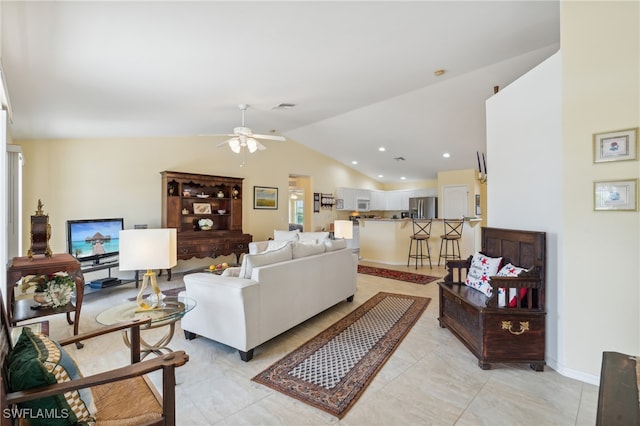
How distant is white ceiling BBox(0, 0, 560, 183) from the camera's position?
6.71ft

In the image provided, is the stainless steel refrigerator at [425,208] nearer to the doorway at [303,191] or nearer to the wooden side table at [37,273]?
the doorway at [303,191]

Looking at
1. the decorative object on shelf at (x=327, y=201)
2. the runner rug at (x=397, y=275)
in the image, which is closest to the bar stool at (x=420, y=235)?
the runner rug at (x=397, y=275)

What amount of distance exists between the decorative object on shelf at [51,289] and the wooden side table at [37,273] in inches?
2.7

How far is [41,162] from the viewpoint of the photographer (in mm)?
4551

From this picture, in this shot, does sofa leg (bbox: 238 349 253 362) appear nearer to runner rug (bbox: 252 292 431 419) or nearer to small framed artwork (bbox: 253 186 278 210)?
runner rug (bbox: 252 292 431 419)

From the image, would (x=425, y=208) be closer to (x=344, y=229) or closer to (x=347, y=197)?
(x=347, y=197)

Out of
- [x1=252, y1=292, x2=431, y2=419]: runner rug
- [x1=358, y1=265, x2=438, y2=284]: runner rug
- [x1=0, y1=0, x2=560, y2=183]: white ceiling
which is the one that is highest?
[x1=0, y1=0, x2=560, y2=183]: white ceiling

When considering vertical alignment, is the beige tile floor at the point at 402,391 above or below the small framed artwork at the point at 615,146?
below

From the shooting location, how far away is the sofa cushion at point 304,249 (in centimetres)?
327

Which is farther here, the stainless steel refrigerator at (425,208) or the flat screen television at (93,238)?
the stainless steel refrigerator at (425,208)

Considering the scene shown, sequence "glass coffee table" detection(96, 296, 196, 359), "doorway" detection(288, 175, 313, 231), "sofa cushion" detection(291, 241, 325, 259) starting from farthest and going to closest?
"doorway" detection(288, 175, 313, 231)
"sofa cushion" detection(291, 241, 325, 259)
"glass coffee table" detection(96, 296, 196, 359)

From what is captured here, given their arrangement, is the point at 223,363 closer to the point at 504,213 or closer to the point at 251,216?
the point at 504,213

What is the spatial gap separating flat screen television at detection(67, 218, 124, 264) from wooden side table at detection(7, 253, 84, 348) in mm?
1277

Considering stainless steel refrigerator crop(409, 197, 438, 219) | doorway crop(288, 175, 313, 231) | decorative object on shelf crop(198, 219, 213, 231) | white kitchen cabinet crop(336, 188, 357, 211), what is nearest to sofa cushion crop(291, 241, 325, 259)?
decorative object on shelf crop(198, 219, 213, 231)
